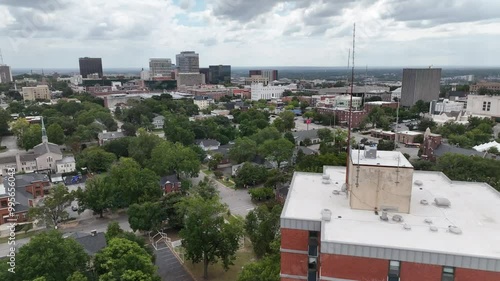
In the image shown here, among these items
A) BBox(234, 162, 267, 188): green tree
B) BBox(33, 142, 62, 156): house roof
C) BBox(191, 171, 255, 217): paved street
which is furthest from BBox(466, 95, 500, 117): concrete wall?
BBox(33, 142, 62, 156): house roof

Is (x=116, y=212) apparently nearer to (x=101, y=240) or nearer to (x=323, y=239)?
(x=101, y=240)

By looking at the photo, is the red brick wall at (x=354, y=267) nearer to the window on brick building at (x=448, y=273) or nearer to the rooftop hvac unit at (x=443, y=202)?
the window on brick building at (x=448, y=273)

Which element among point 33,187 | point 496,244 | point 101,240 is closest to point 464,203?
point 496,244

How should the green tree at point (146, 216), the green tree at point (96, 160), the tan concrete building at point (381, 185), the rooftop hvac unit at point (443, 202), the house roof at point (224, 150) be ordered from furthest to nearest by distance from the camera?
the house roof at point (224, 150)
the green tree at point (96, 160)
the green tree at point (146, 216)
the rooftop hvac unit at point (443, 202)
the tan concrete building at point (381, 185)

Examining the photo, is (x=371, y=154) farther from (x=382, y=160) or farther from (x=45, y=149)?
(x=45, y=149)

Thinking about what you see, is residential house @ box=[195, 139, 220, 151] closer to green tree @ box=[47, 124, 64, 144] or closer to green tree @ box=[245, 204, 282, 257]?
green tree @ box=[47, 124, 64, 144]

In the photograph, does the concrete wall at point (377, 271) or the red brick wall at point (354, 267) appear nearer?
the concrete wall at point (377, 271)

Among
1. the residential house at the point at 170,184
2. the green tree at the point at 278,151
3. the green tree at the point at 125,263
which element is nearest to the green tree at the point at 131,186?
the residential house at the point at 170,184
